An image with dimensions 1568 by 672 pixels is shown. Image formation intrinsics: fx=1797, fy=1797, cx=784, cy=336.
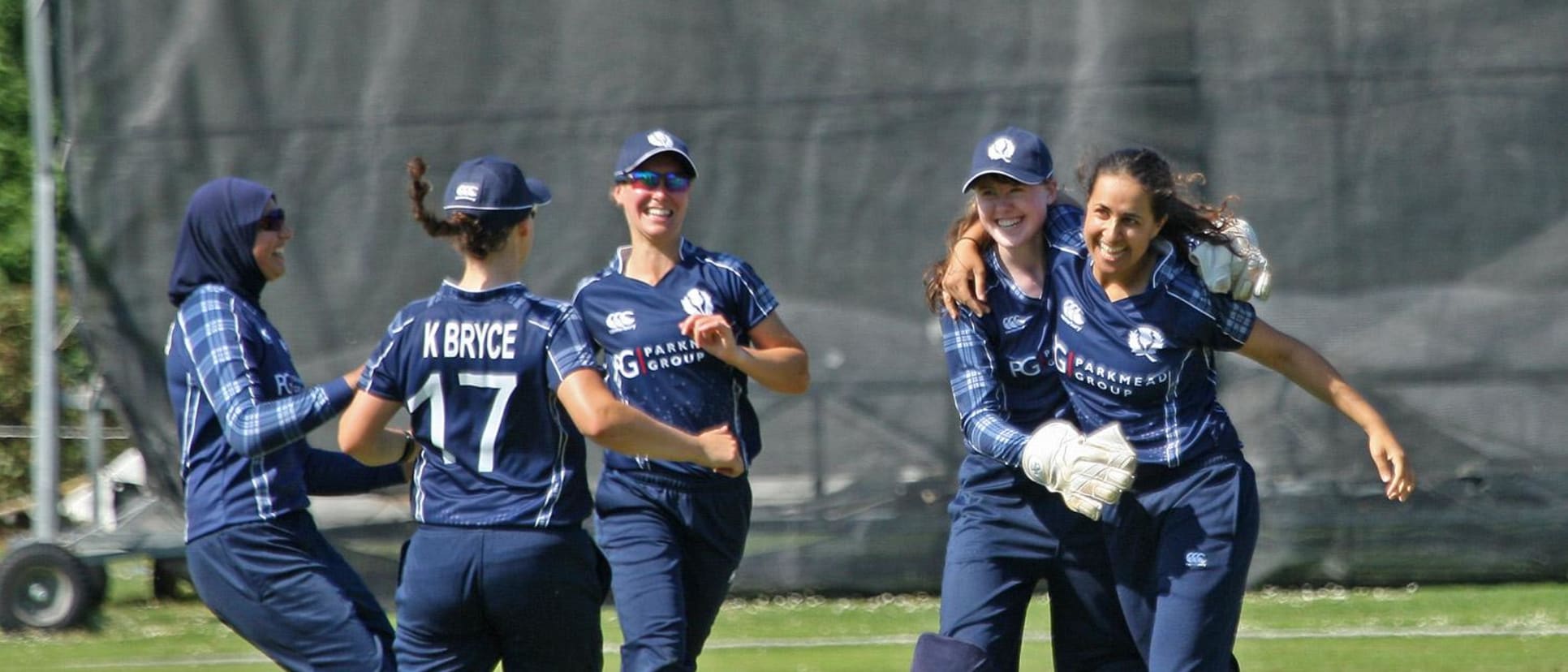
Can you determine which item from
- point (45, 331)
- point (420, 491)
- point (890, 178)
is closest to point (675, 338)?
point (420, 491)

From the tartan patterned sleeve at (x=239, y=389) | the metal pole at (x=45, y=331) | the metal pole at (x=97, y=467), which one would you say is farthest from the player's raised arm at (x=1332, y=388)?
the metal pole at (x=97, y=467)

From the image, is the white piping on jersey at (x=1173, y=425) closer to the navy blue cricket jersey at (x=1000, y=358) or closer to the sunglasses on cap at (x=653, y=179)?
the navy blue cricket jersey at (x=1000, y=358)

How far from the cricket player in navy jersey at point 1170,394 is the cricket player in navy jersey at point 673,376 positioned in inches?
37.4

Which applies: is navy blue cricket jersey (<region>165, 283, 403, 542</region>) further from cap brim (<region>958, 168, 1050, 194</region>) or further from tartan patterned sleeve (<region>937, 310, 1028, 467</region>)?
cap brim (<region>958, 168, 1050, 194</region>)

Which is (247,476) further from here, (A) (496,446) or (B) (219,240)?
(A) (496,446)

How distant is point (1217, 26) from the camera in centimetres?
791

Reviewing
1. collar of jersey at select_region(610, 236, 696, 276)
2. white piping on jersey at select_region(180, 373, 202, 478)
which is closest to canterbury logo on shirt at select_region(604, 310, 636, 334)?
collar of jersey at select_region(610, 236, 696, 276)

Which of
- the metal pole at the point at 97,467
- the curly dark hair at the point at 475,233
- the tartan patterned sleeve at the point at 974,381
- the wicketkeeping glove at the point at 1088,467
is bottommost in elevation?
the metal pole at the point at 97,467

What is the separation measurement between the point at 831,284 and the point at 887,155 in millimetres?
636

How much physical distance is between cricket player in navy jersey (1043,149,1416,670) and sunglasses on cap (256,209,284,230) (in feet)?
6.24

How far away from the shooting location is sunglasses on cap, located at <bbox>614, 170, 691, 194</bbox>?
4754 millimetres

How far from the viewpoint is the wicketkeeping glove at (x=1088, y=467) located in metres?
3.86

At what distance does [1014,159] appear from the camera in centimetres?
421

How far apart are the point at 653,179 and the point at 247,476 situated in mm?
1297
